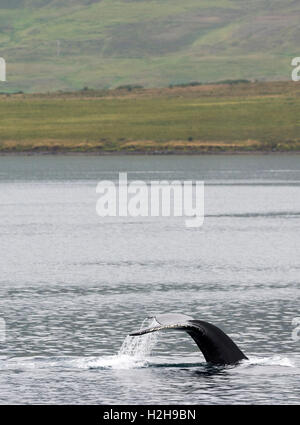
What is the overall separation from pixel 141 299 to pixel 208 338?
540 inches

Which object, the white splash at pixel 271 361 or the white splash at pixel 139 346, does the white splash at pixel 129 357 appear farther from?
the white splash at pixel 271 361

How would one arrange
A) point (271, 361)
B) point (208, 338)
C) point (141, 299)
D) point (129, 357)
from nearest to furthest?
point (208, 338) → point (271, 361) → point (129, 357) → point (141, 299)

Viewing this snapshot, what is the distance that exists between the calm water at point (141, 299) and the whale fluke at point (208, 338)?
378 mm

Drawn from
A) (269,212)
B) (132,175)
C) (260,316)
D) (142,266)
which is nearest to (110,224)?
(269,212)

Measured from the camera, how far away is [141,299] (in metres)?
43.5

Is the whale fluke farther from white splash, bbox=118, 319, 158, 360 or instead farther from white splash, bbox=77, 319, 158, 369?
white splash, bbox=118, 319, 158, 360

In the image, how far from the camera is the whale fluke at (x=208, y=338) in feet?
93.8

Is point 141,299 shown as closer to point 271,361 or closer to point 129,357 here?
point 129,357

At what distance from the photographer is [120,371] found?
30609 millimetres

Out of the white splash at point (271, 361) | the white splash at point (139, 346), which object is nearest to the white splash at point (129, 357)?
the white splash at point (139, 346)

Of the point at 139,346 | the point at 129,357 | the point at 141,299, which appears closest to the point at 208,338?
the point at 129,357

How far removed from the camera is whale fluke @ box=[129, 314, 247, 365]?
28.6m
